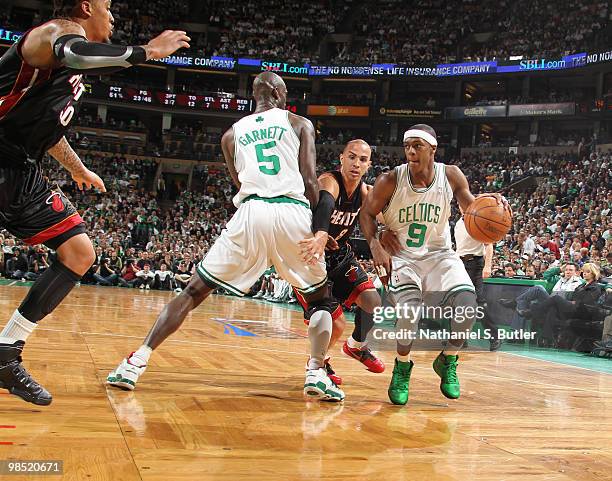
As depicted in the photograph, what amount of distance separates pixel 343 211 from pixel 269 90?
1.32 metres

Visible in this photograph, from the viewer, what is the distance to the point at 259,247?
11.6 ft

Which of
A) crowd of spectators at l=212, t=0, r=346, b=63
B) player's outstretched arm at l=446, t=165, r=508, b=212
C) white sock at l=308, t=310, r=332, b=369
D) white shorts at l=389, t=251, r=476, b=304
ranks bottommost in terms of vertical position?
white sock at l=308, t=310, r=332, b=369

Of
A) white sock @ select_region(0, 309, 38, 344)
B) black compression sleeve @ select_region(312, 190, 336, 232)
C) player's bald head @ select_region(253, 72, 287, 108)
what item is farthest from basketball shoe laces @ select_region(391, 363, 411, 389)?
white sock @ select_region(0, 309, 38, 344)

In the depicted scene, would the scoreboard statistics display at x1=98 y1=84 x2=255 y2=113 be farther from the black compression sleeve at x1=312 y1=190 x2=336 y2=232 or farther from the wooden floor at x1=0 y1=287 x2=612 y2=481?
the black compression sleeve at x1=312 y1=190 x2=336 y2=232

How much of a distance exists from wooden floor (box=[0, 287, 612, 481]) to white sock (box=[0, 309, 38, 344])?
0.98 ft

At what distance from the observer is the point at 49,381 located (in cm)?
350

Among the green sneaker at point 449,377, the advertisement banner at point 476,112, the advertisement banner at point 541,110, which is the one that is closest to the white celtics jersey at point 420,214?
the green sneaker at point 449,377

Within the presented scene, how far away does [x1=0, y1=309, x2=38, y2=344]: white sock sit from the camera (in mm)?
2885

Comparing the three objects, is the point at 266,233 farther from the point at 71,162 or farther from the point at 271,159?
the point at 71,162

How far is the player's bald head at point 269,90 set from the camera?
381 centimetres

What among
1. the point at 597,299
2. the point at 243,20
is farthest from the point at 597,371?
the point at 243,20

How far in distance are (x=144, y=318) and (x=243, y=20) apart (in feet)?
103

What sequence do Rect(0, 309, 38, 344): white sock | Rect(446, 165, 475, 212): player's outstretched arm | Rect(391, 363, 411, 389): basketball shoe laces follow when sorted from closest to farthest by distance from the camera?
Rect(0, 309, 38, 344): white sock, Rect(391, 363, 411, 389): basketball shoe laces, Rect(446, 165, 475, 212): player's outstretched arm

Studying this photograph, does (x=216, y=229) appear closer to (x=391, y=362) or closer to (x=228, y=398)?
(x=391, y=362)
